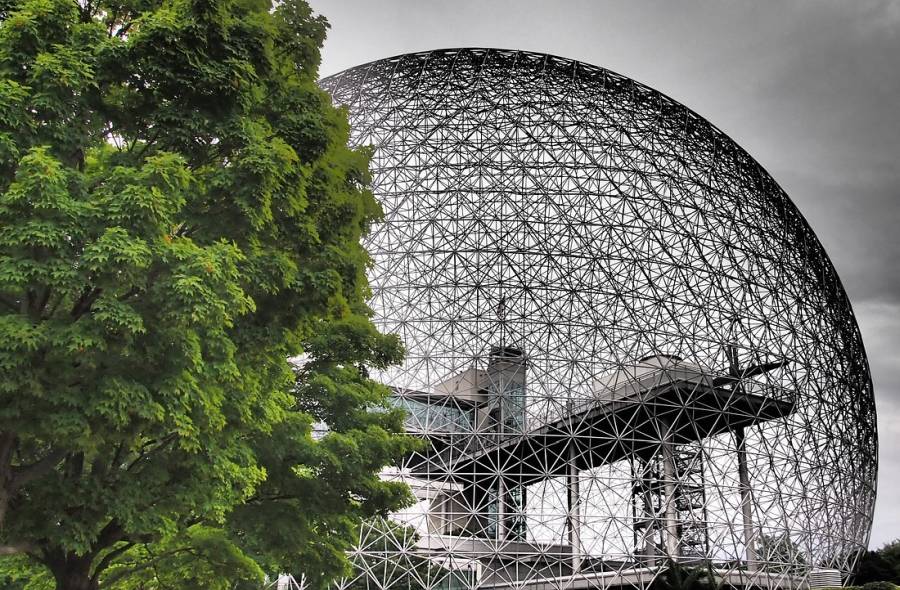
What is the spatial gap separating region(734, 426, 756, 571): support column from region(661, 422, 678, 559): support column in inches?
98.8

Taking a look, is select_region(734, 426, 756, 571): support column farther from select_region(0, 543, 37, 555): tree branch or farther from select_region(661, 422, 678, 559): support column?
select_region(0, 543, 37, 555): tree branch

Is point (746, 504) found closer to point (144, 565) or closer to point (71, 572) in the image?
point (144, 565)

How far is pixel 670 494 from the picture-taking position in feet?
81.7

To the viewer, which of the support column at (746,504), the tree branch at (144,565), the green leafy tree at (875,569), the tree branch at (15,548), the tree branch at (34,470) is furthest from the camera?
the green leafy tree at (875,569)

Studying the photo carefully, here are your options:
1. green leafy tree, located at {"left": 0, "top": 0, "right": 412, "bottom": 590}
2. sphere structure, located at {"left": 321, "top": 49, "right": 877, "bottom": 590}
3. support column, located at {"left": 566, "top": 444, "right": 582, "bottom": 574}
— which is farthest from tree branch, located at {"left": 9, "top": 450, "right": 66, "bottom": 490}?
support column, located at {"left": 566, "top": 444, "right": 582, "bottom": 574}

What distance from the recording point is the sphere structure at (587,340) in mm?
24766

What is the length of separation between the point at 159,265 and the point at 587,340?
21.0 m

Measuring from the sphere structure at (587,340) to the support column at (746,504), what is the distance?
0.09m

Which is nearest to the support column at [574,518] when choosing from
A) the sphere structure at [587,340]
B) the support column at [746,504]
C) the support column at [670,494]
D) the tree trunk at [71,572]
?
the sphere structure at [587,340]

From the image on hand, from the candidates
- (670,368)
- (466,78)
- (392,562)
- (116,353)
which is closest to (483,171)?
(466,78)

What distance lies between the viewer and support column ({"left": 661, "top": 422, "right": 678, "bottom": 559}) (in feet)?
80.9

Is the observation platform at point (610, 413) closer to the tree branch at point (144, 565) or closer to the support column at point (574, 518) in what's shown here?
the support column at point (574, 518)

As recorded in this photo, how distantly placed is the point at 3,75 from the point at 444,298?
66.6ft

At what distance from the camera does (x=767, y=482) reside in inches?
1058
